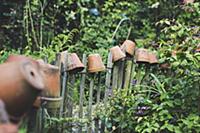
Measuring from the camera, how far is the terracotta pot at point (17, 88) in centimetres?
94

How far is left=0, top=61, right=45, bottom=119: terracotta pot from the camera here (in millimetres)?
945

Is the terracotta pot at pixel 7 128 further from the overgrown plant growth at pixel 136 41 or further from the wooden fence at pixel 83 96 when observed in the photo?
the overgrown plant growth at pixel 136 41

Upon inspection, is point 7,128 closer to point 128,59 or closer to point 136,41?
point 128,59

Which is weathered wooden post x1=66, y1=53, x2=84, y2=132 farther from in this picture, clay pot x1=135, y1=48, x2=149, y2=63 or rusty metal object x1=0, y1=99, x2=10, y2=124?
rusty metal object x1=0, y1=99, x2=10, y2=124

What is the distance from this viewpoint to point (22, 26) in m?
6.11

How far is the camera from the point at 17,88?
3.15 ft

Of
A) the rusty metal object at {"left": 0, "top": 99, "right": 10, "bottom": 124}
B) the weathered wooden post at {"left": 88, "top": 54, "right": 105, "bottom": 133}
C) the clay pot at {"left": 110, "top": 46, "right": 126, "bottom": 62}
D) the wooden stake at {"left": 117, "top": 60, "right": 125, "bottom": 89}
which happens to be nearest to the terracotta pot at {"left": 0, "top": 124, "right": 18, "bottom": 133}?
the rusty metal object at {"left": 0, "top": 99, "right": 10, "bottom": 124}

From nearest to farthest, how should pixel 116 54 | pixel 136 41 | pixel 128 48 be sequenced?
pixel 116 54
pixel 128 48
pixel 136 41

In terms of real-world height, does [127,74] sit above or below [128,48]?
below

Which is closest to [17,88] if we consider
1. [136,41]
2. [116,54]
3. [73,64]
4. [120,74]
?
[73,64]

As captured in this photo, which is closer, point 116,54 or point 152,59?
point 116,54

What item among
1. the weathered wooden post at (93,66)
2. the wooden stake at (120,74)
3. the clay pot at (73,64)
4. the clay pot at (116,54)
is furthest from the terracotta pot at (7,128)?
the wooden stake at (120,74)

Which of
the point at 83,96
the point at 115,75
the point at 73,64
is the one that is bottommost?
the point at 83,96

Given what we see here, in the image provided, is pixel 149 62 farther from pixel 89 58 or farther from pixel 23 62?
pixel 23 62
